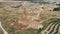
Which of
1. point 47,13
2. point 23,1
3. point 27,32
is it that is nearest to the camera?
point 27,32

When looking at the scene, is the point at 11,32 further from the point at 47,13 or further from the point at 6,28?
the point at 47,13

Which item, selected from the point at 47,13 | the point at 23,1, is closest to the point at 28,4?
the point at 23,1

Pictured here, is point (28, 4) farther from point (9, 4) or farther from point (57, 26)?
point (57, 26)

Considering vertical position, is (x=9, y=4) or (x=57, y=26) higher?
(x=9, y=4)

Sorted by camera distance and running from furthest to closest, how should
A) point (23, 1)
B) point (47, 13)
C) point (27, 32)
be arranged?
point (23, 1), point (47, 13), point (27, 32)

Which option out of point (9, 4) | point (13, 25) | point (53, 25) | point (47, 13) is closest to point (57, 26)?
point (53, 25)

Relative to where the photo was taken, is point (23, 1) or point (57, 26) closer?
point (57, 26)
